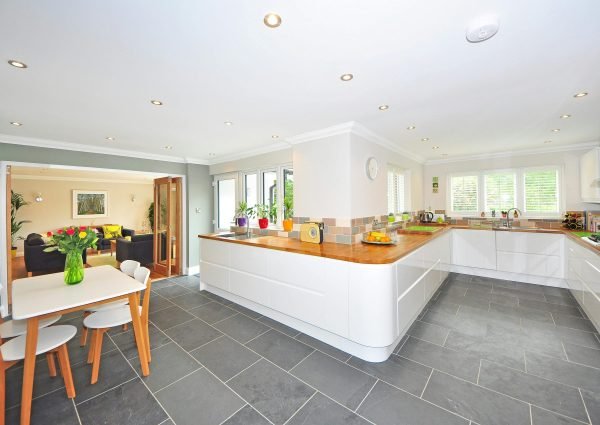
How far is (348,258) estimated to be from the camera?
7.15ft

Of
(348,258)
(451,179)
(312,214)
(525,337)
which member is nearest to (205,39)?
(348,258)

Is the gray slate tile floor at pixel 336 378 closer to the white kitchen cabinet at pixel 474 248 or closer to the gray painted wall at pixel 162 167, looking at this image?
the white kitchen cabinet at pixel 474 248

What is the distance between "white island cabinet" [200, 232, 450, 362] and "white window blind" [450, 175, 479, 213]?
2172 millimetres

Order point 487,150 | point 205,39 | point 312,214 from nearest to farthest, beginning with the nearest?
point 205,39, point 312,214, point 487,150

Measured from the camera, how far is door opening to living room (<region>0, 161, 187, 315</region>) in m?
4.96

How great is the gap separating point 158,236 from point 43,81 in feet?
12.6

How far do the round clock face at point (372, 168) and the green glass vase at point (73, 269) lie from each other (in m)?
3.12

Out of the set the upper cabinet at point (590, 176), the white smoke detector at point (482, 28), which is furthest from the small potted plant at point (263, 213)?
the upper cabinet at point (590, 176)

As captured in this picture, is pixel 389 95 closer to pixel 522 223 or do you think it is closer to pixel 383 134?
pixel 383 134

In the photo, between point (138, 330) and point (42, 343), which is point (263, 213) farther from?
point (42, 343)

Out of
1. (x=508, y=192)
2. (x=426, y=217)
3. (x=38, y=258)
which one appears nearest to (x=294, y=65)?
(x=426, y=217)

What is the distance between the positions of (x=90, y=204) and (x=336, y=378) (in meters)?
9.43

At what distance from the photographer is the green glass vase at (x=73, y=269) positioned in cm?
211

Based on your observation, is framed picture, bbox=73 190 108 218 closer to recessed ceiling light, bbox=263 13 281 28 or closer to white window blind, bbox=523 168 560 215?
recessed ceiling light, bbox=263 13 281 28
